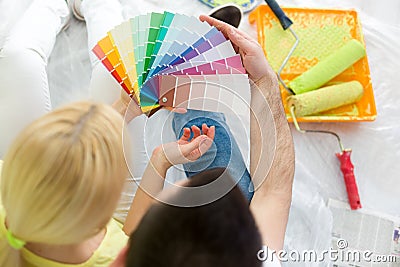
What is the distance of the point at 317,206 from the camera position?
1160 mm

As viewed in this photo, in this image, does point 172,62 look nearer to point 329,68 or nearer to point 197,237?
point 197,237

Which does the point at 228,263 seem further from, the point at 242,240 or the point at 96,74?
the point at 96,74

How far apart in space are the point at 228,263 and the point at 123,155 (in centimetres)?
19

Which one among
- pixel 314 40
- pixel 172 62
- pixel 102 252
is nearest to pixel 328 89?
pixel 314 40

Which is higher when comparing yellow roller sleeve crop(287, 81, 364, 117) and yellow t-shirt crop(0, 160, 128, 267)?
yellow t-shirt crop(0, 160, 128, 267)

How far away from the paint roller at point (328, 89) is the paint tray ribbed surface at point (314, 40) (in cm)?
3

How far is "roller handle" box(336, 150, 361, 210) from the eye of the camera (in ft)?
3.88

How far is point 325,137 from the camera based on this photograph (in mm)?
1254

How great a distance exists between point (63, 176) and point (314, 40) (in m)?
0.95

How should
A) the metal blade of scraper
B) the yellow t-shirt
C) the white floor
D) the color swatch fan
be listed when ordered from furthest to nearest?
1. the metal blade of scraper
2. the white floor
3. the color swatch fan
4. the yellow t-shirt

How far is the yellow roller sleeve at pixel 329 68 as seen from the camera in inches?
48.9

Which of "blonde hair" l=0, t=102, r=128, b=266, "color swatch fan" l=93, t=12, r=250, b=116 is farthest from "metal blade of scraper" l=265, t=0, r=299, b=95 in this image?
"blonde hair" l=0, t=102, r=128, b=266

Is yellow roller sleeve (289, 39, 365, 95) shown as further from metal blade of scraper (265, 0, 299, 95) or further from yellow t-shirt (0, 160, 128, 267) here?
yellow t-shirt (0, 160, 128, 267)

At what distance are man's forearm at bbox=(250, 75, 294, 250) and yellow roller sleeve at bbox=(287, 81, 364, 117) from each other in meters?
0.23
